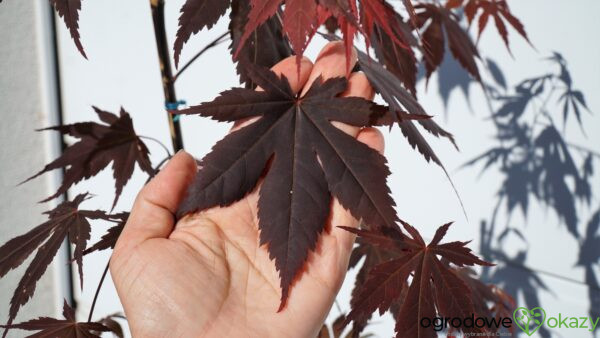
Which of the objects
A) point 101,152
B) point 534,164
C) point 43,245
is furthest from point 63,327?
point 534,164

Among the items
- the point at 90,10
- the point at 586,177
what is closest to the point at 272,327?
the point at 586,177

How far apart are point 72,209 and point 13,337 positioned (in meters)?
1.25

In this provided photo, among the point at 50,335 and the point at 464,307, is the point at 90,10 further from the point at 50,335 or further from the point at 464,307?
the point at 464,307

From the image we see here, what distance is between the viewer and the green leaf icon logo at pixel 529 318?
97cm

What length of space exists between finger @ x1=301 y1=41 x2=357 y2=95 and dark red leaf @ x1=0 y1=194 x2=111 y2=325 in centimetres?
30

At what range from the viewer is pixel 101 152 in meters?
0.67

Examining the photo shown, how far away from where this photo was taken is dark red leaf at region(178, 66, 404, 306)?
1.47ft

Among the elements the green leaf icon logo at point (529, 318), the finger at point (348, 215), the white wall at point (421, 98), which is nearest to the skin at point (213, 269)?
the finger at point (348, 215)

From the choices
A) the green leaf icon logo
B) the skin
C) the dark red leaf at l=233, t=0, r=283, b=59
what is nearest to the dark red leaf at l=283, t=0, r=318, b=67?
the dark red leaf at l=233, t=0, r=283, b=59

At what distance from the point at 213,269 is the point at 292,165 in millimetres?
148

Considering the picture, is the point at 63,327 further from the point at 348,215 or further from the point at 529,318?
the point at 529,318

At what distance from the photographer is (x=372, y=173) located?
17.9 inches

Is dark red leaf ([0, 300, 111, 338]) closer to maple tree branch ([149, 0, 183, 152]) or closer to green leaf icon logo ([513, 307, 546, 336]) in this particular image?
maple tree branch ([149, 0, 183, 152])

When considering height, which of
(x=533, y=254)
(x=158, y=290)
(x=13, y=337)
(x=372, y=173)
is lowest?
(x=13, y=337)
